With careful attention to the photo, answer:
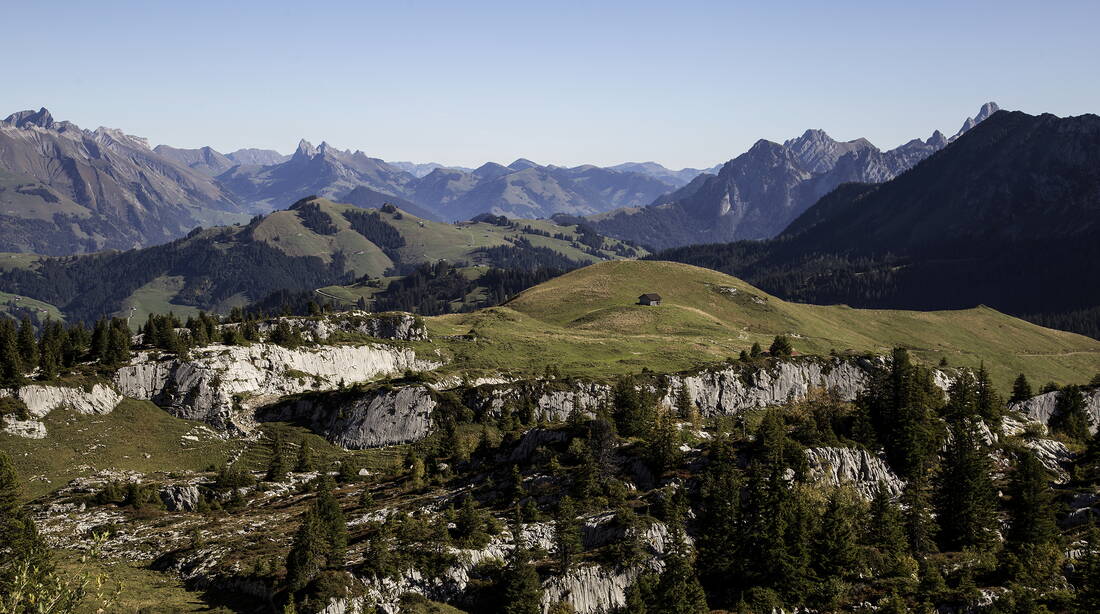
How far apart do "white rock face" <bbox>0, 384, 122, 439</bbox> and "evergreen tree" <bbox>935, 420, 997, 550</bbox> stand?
102 meters

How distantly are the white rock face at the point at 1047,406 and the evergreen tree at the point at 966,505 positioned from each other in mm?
44566

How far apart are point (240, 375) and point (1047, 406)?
122051 mm

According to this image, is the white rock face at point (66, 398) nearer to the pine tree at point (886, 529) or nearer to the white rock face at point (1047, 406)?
the pine tree at point (886, 529)

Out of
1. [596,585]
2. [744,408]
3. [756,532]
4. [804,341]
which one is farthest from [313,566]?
[804,341]

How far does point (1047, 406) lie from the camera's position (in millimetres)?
102938

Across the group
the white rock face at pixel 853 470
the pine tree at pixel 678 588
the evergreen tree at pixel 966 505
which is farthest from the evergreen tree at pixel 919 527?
the pine tree at pixel 678 588

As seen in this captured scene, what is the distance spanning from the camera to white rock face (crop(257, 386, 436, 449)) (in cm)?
10762

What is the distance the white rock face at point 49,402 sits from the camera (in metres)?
88.3

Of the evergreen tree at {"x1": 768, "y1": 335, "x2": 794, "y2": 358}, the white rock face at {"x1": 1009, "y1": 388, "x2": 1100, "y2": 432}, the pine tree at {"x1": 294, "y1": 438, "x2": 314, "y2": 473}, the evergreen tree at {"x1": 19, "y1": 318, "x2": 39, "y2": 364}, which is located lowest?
the pine tree at {"x1": 294, "y1": 438, "x2": 314, "y2": 473}

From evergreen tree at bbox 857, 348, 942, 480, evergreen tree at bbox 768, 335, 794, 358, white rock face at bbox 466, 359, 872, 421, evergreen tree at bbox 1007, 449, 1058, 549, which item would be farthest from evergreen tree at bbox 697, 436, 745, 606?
evergreen tree at bbox 768, 335, 794, 358

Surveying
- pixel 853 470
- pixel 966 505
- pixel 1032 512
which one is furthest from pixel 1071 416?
pixel 853 470

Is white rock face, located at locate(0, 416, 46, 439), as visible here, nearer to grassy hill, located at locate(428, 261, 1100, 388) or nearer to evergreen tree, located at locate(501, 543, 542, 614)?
grassy hill, located at locate(428, 261, 1100, 388)

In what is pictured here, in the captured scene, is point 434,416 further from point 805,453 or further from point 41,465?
point 805,453

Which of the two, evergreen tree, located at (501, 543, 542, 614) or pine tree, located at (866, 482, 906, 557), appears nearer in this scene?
evergreen tree, located at (501, 543, 542, 614)
